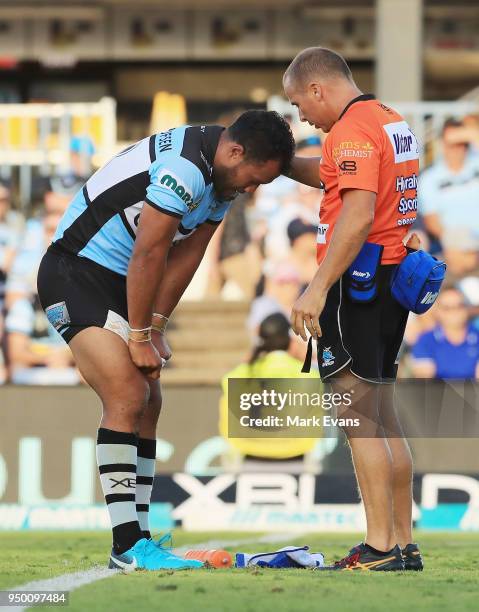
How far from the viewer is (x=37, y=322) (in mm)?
11602

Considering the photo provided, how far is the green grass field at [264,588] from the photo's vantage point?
4.44 m

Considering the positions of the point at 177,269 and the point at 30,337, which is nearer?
the point at 177,269

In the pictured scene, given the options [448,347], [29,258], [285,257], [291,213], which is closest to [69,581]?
[448,347]

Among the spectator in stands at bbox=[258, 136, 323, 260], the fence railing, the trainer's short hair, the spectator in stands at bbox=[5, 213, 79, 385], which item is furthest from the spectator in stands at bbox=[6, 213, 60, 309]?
the trainer's short hair

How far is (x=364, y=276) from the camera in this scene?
18.3 feet

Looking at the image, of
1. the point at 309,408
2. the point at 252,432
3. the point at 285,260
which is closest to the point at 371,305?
the point at 309,408

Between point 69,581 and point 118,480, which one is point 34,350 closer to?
point 118,480

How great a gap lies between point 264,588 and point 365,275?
137 cm

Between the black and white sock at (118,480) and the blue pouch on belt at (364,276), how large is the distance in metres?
1.05

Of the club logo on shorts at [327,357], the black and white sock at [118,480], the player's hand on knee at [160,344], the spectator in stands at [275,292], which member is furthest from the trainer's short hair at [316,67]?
the spectator in stands at [275,292]

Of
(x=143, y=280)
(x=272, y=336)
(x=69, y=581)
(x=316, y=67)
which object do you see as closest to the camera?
(x=69, y=581)

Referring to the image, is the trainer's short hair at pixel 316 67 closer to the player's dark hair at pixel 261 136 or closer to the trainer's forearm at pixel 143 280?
the player's dark hair at pixel 261 136

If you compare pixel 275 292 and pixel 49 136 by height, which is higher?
pixel 49 136

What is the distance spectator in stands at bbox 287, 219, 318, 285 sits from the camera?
447 inches
